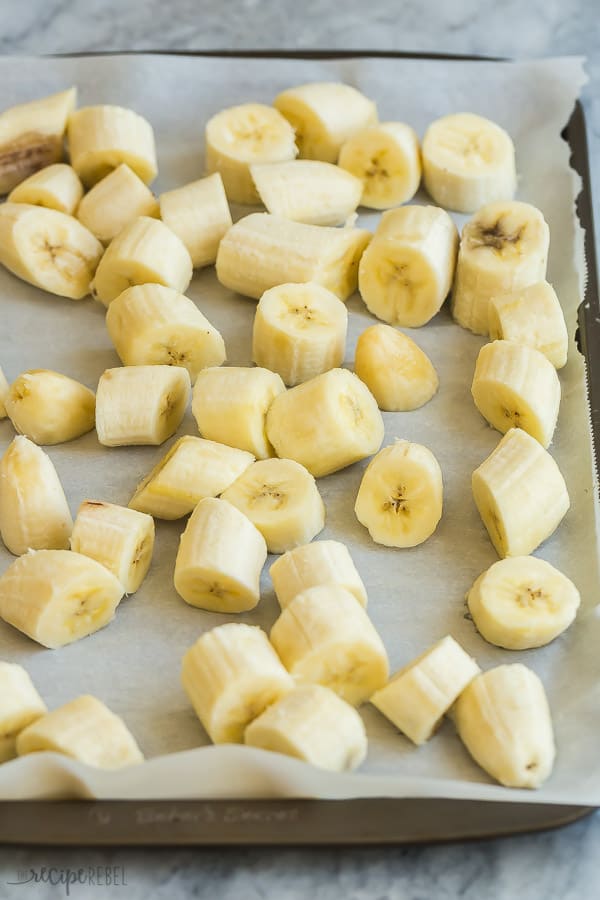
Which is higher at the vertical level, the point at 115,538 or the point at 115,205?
the point at 115,205

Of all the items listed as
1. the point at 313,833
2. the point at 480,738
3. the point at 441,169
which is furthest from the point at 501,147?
the point at 313,833

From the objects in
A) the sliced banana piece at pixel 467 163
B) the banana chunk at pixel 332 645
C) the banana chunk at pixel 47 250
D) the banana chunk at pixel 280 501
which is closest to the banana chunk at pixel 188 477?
the banana chunk at pixel 280 501

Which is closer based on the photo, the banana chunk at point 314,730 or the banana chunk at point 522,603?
the banana chunk at point 314,730

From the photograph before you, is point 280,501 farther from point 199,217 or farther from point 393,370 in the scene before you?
point 199,217

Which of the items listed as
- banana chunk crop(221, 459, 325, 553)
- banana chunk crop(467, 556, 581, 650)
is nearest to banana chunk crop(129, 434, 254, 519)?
banana chunk crop(221, 459, 325, 553)

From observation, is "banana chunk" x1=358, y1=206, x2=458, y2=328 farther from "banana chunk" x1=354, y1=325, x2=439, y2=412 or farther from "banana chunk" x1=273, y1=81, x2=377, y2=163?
"banana chunk" x1=273, y1=81, x2=377, y2=163

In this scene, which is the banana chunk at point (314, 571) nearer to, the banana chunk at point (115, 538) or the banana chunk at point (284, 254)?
the banana chunk at point (115, 538)

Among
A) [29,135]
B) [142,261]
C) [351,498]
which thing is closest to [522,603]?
[351,498]
